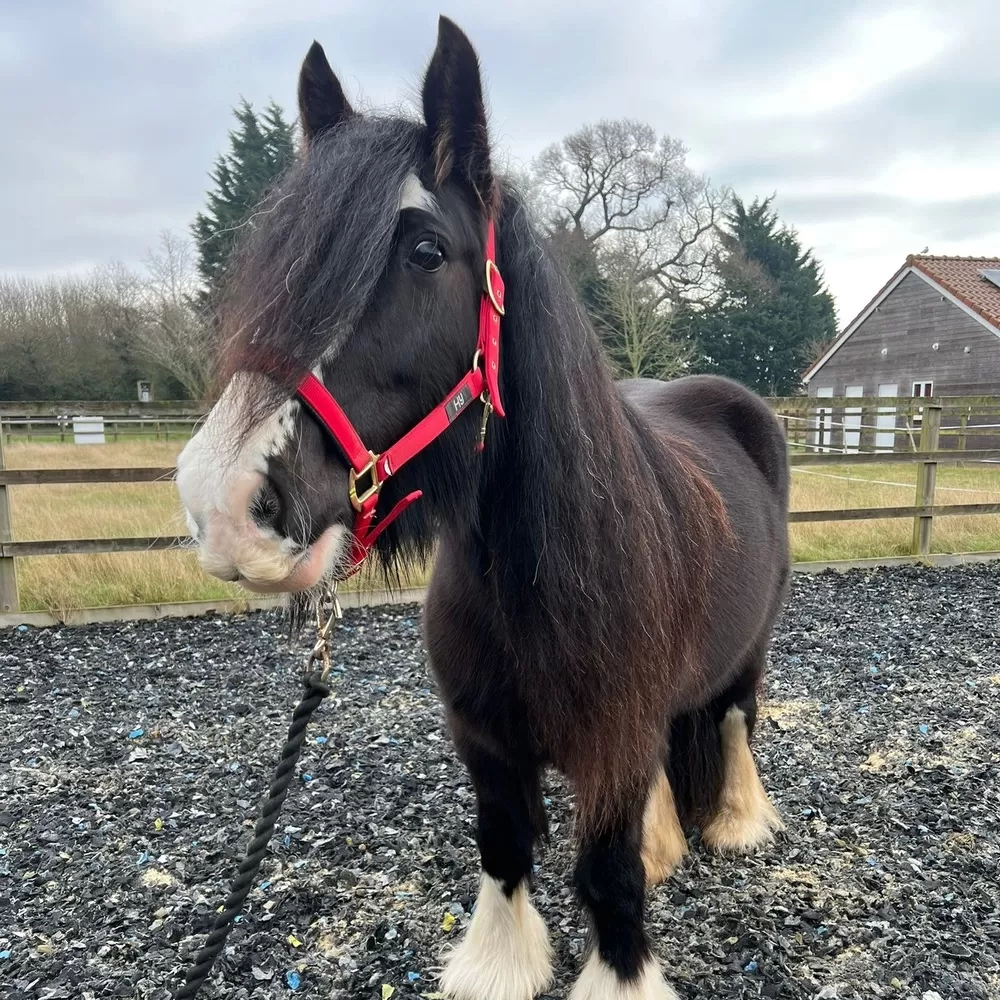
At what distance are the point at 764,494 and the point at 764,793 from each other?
134 centimetres

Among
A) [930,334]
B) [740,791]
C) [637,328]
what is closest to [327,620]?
[740,791]

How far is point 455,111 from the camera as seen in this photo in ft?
4.35

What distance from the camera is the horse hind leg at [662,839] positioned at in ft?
8.79

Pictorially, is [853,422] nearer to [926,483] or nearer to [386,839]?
[926,483]

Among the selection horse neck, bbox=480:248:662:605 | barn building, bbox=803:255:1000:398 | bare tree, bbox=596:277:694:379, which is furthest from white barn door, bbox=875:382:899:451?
horse neck, bbox=480:248:662:605

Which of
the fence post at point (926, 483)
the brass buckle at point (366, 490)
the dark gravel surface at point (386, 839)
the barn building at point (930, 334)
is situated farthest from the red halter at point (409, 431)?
the barn building at point (930, 334)

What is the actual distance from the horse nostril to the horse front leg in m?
1.23

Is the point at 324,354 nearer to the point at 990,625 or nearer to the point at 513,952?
the point at 513,952

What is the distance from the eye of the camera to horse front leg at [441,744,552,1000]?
2.14m

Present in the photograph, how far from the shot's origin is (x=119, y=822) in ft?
10.1

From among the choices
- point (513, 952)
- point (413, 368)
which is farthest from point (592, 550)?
point (513, 952)

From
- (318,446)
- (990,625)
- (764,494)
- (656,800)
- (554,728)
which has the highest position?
(318,446)

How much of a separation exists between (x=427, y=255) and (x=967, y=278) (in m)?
26.1

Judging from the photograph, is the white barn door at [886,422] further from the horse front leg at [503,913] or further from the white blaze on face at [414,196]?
the white blaze on face at [414,196]
